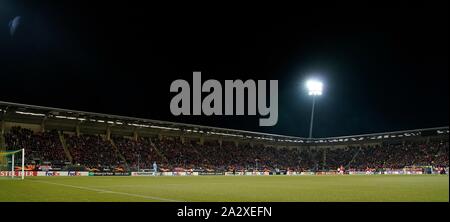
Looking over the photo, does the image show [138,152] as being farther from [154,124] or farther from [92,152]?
[92,152]

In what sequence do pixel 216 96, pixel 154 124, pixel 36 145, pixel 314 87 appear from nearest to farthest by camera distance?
pixel 216 96, pixel 36 145, pixel 314 87, pixel 154 124

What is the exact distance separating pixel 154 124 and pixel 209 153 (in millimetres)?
11151

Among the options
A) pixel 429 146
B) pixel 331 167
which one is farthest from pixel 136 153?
pixel 429 146

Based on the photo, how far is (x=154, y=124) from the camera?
69.5 m

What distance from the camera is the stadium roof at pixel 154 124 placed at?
53969 millimetres

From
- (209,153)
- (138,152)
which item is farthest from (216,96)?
(209,153)

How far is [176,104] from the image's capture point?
48062 mm

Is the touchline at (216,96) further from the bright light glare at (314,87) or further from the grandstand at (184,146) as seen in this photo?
the grandstand at (184,146)

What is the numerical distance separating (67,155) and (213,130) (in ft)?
99.3

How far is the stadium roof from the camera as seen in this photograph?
5397 centimetres

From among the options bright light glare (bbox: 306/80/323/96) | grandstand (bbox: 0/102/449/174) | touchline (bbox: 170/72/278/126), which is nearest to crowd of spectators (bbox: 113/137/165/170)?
grandstand (bbox: 0/102/449/174)

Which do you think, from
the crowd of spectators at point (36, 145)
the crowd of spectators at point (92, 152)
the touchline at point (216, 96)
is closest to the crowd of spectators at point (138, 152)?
the crowd of spectators at point (92, 152)

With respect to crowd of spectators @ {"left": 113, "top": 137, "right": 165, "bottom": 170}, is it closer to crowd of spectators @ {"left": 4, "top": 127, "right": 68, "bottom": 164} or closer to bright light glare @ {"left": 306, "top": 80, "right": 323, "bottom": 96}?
crowd of spectators @ {"left": 4, "top": 127, "right": 68, "bottom": 164}
